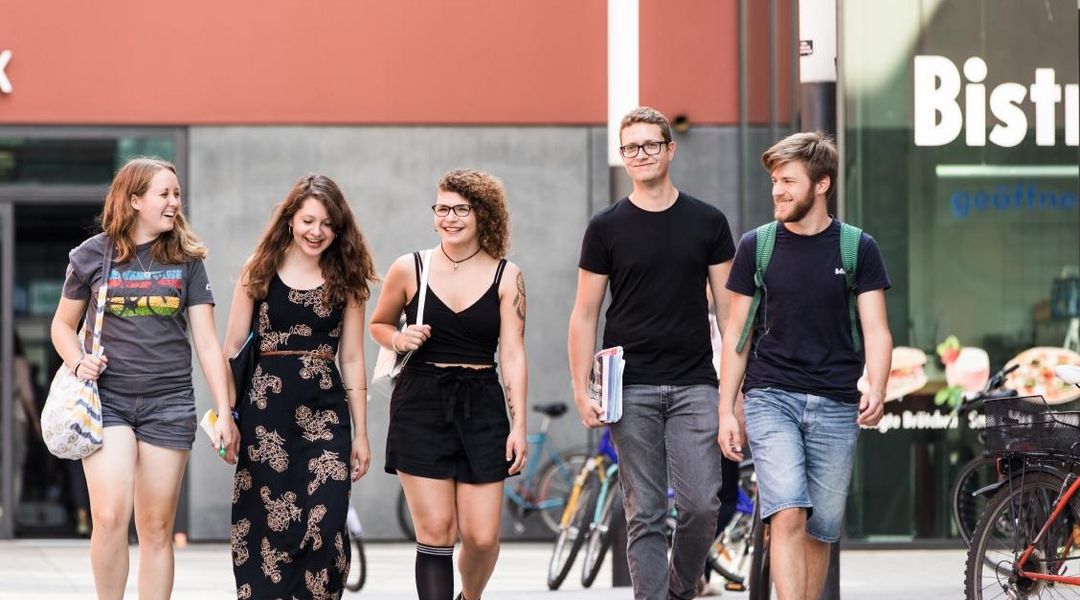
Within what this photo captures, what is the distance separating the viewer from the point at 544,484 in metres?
13.4

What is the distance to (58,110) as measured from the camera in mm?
12797

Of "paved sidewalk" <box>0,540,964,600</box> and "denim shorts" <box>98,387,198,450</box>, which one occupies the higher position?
"denim shorts" <box>98,387,198,450</box>

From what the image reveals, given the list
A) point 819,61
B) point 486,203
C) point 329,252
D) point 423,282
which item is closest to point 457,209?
point 486,203

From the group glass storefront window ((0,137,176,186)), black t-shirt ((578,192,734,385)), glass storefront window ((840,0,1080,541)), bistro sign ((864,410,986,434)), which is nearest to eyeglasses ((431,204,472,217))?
black t-shirt ((578,192,734,385))

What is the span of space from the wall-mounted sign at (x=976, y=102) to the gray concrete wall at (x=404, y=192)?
2.01 m

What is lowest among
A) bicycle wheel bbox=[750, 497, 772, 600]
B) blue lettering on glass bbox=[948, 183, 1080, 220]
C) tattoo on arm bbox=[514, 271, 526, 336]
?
bicycle wheel bbox=[750, 497, 772, 600]

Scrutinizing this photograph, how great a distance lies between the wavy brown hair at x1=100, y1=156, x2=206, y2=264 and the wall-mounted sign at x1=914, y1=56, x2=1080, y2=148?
6.76 meters

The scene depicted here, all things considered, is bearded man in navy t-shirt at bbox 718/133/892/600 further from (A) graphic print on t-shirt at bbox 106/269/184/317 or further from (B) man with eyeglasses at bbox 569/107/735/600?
(A) graphic print on t-shirt at bbox 106/269/184/317

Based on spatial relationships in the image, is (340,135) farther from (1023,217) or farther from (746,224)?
Result: (1023,217)

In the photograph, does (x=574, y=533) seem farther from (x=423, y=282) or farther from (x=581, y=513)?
(x=423, y=282)

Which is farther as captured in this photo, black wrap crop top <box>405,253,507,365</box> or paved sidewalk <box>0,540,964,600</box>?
paved sidewalk <box>0,540,964,600</box>

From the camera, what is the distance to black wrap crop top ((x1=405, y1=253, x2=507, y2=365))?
6109mm

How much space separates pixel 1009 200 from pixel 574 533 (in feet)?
13.4

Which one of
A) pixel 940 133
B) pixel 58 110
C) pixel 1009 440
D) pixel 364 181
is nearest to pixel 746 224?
pixel 940 133
